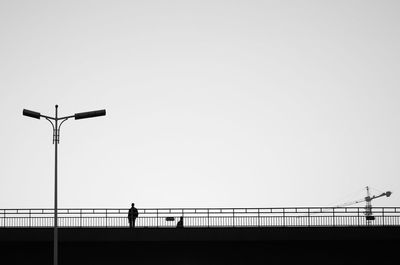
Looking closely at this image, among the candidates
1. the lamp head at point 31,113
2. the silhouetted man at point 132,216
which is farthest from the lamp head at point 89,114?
the silhouetted man at point 132,216

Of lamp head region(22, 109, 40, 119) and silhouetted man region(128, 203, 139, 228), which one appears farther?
silhouetted man region(128, 203, 139, 228)

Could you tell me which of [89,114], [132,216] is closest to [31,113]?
[89,114]

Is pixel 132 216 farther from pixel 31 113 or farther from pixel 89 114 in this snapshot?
pixel 31 113

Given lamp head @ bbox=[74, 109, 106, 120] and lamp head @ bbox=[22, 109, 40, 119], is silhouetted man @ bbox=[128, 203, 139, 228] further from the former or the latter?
lamp head @ bbox=[22, 109, 40, 119]

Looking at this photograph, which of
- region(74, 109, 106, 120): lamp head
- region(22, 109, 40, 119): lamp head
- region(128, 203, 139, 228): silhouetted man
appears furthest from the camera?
region(128, 203, 139, 228): silhouetted man

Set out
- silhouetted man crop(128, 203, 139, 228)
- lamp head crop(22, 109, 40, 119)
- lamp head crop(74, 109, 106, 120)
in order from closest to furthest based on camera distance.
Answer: lamp head crop(22, 109, 40, 119) → lamp head crop(74, 109, 106, 120) → silhouetted man crop(128, 203, 139, 228)

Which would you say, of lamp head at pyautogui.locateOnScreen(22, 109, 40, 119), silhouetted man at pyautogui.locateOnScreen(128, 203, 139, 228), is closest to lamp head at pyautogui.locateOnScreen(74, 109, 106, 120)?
lamp head at pyautogui.locateOnScreen(22, 109, 40, 119)

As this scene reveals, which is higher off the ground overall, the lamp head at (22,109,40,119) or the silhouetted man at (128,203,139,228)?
the lamp head at (22,109,40,119)

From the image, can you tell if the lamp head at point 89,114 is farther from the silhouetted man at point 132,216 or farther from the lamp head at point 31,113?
the silhouetted man at point 132,216
